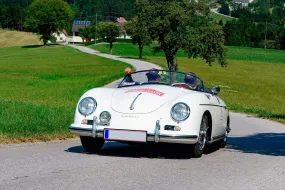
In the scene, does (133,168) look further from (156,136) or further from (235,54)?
(235,54)

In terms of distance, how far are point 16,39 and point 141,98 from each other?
524 feet

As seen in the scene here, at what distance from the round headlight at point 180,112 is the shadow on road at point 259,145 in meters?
2.27

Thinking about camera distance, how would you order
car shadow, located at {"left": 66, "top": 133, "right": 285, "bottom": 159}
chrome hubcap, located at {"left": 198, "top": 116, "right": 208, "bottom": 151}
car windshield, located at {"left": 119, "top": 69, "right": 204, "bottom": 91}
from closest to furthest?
chrome hubcap, located at {"left": 198, "top": 116, "right": 208, "bottom": 151} → car shadow, located at {"left": 66, "top": 133, "right": 285, "bottom": 159} → car windshield, located at {"left": 119, "top": 69, "right": 204, "bottom": 91}

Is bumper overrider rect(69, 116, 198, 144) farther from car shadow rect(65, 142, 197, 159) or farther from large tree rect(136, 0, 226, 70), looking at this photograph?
large tree rect(136, 0, 226, 70)

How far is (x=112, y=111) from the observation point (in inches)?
371

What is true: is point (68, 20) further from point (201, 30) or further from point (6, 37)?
point (201, 30)

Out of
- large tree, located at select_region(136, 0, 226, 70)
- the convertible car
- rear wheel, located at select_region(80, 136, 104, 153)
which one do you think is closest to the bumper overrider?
the convertible car

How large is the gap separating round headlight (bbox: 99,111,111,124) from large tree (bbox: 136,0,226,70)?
140 ft

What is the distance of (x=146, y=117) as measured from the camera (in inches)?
362

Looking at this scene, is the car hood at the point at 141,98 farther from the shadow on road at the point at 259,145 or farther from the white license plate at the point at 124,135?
the shadow on road at the point at 259,145

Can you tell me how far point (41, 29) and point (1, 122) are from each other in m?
139

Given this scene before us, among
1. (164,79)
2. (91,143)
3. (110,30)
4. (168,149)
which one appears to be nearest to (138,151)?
(168,149)

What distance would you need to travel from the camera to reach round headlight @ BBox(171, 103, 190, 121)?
927 centimetres

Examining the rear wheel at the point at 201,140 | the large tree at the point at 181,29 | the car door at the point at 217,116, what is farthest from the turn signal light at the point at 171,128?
the large tree at the point at 181,29
